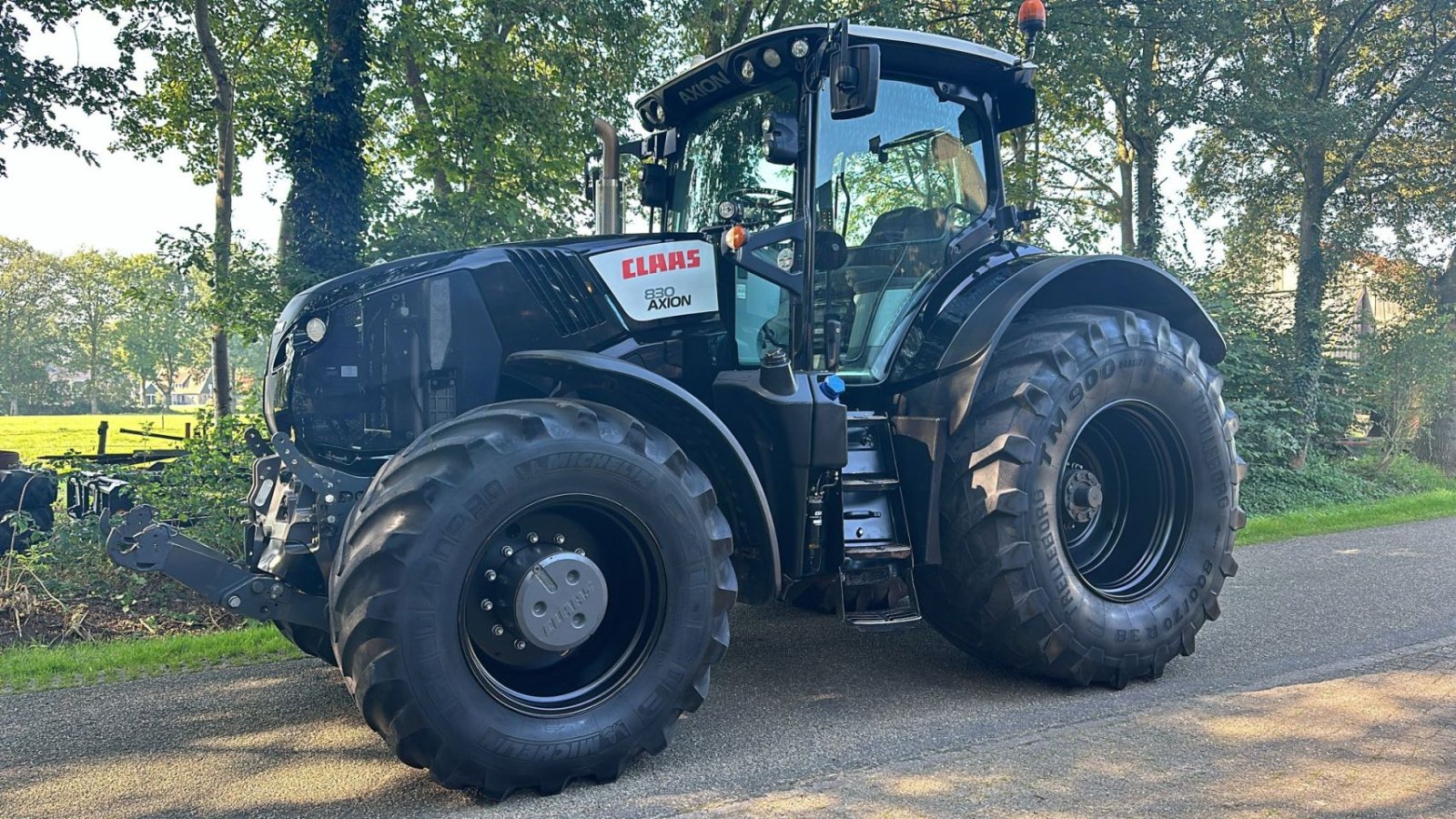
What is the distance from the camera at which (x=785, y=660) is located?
4586 mm

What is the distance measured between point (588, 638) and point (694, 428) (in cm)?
83

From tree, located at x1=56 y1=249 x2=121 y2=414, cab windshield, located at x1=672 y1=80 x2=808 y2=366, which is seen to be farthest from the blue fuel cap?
tree, located at x1=56 y1=249 x2=121 y2=414

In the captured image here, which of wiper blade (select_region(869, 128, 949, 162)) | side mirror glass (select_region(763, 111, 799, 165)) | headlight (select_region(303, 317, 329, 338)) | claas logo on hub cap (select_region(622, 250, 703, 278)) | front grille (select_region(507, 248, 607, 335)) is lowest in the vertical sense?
headlight (select_region(303, 317, 329, 338))

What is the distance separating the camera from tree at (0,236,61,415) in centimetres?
5647

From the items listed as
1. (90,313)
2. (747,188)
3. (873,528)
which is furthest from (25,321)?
(873,528)

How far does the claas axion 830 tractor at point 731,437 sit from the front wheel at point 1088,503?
0.02m

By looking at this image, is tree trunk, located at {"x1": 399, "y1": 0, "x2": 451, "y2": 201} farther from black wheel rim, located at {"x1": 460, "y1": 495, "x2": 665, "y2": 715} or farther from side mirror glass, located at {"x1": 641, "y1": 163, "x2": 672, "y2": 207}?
black wheel rim, located at {"x1": 460, "y1": 495, "x2": 665, "y2": 715}

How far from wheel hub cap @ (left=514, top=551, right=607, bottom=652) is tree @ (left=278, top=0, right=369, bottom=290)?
25.3 feet

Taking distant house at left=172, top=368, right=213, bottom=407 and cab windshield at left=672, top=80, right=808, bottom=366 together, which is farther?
distant house at left=172, top=368, right=213, bottom=407

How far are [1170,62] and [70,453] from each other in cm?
1317

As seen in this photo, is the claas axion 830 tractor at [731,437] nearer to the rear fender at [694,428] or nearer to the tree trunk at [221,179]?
the rear fender at [694,428]

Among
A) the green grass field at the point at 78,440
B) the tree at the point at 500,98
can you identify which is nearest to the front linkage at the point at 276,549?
the green grass field at the point at 78,440

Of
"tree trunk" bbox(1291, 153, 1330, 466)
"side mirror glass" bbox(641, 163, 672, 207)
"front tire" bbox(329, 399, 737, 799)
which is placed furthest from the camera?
"tree trunk" bbox(1291, 153, 1330, 466)

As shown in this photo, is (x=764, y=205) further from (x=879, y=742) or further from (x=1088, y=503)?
(x=879, y=742)
